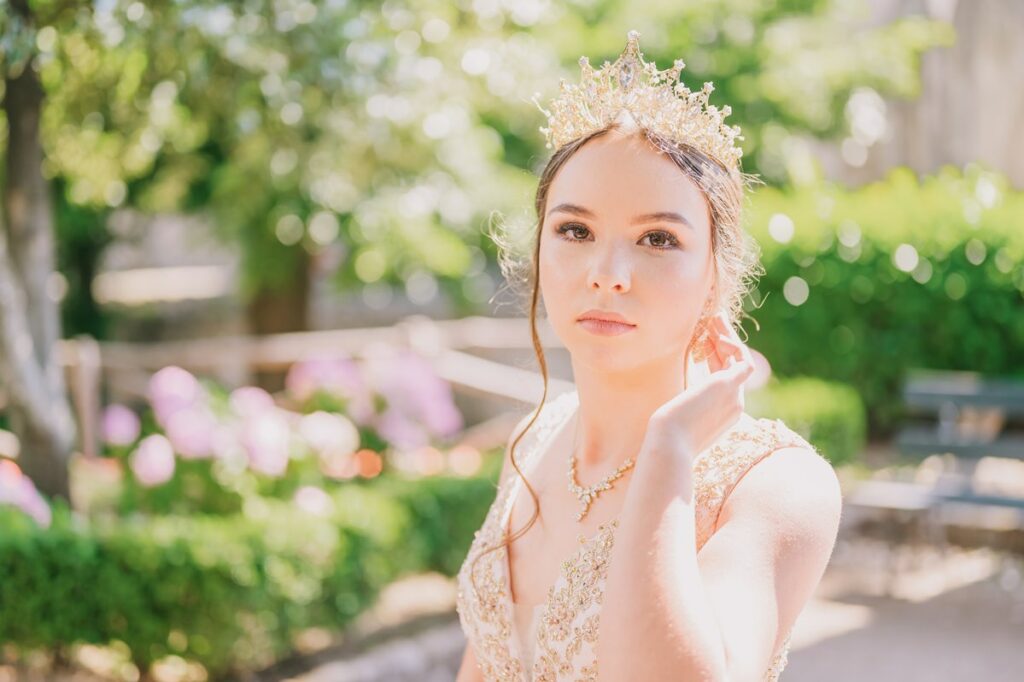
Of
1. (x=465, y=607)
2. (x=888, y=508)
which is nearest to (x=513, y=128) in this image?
(x=888, y=508)

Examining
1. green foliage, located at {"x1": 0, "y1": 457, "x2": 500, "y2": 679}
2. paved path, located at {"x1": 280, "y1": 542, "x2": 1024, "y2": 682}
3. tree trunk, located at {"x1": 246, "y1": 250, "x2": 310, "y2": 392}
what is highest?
green foliage, located at {"x1": 0, "y1": 457, "x2": 500, "y2": 679}

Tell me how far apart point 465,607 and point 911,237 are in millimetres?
9065

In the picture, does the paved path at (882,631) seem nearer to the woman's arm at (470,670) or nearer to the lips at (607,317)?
the woman's arm at (470,670)

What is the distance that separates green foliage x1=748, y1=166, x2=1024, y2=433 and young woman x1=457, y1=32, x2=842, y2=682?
27.8ft

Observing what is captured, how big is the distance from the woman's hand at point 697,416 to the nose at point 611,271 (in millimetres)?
184

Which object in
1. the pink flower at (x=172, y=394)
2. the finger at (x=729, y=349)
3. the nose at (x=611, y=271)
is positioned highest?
the nose at (x=611, y=271)

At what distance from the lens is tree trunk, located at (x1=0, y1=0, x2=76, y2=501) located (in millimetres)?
5996

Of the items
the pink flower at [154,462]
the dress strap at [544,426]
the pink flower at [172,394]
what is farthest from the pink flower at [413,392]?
the dress strap at [544,426]

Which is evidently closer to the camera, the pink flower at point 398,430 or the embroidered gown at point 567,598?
the embroidered gown at point 567,598

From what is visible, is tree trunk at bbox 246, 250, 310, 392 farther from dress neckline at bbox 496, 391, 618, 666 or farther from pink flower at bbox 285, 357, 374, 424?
dress neckline at bbox 496, 391, 618, 666

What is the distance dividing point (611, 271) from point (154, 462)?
4789 mm

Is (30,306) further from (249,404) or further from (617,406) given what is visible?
(617,406)

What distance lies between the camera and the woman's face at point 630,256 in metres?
1.70

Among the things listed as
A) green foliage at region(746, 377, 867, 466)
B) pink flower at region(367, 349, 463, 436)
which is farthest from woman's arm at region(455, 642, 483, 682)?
green foliage at region(746, 377, 867, 466)
